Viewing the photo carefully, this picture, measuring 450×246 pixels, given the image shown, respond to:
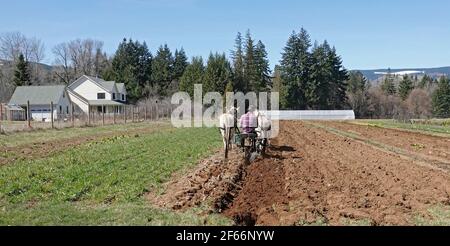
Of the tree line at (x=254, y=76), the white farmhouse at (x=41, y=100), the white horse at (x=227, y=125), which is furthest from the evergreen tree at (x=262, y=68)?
the white horse at (x=227, y=125)

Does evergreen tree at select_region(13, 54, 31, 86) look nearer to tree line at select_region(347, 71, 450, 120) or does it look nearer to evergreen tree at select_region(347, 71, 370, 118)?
evergreen tree at select_region(347, 71, 370, 118)

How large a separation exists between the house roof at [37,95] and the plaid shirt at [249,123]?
53.8m

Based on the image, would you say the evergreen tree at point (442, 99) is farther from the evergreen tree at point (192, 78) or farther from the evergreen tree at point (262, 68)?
the evergreen tree at point (192, 78)

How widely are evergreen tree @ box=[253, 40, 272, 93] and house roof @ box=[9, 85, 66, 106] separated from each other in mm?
32208

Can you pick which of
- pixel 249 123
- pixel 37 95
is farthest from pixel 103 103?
pixel 249 123

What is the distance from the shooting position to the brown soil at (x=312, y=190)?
805 cm

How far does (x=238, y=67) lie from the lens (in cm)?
8412

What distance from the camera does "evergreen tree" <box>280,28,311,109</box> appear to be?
79.6 meters

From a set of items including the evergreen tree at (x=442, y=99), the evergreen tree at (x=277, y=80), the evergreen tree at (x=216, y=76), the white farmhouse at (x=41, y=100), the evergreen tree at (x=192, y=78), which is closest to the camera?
the white farmhouse at (x=41, y=100)

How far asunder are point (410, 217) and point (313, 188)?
9.33 feet

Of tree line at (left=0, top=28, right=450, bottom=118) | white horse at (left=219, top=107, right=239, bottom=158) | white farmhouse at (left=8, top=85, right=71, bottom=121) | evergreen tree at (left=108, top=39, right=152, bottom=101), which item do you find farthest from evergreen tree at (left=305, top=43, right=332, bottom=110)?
white horse at (left=219, top=107, right=239, bottom=158)

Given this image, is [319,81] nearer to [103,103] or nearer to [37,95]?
[103,103]

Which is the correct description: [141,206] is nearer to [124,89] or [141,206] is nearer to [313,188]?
[313,188]

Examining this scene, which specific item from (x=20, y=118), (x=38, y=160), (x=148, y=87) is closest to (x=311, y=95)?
(x=148, y=87)
